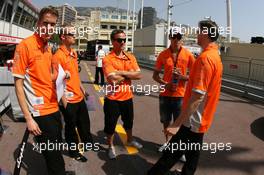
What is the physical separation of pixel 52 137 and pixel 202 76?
1657 millimetres

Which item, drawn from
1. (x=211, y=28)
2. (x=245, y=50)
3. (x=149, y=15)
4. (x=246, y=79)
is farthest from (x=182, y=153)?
(x=149, y=15)

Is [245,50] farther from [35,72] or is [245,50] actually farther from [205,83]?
[35,72]

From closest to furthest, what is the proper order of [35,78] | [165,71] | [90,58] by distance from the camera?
[35,78], [165,71], [90,58]

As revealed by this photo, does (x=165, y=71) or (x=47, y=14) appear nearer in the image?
(x=47, y=14)

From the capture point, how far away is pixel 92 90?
526 inches

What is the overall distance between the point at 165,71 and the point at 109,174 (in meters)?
1.85

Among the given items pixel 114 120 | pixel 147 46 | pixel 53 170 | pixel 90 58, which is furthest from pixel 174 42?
pixel 147 46

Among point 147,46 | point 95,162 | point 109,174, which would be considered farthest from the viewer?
point 147,46

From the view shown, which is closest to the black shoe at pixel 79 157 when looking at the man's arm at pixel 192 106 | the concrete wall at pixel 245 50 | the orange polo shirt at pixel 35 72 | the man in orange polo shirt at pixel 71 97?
the man in orange polo shirt at pixel 71 97

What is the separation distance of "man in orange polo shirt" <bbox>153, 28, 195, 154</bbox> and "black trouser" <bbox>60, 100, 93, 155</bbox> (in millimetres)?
1237

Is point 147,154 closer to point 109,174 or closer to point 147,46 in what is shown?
point 109,174

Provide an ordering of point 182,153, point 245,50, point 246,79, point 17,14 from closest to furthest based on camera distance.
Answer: point 182,153
point 246,79
point 245,50
point 17,14

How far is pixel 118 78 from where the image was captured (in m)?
5.00

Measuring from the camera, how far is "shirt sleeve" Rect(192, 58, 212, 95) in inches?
133
